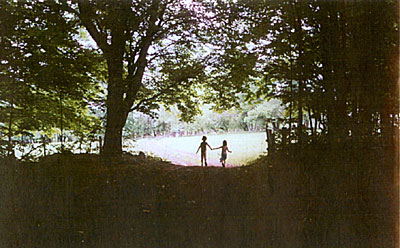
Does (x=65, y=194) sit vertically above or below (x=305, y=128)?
below

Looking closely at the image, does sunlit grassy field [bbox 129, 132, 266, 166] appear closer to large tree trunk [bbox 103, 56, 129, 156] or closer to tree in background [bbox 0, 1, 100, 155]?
large tree trunk [bbox 103, 56, 129, 156]

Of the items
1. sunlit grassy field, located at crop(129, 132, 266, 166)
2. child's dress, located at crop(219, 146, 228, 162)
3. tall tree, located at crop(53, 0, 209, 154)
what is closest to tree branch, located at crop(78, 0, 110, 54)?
tall tree, located at crop(53, 0, 209, 154)

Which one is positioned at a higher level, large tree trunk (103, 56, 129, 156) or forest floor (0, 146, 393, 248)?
large tree trunk (103, 56, 129, 156)

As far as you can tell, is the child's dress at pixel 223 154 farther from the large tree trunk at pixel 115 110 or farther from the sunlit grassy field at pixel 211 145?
the large tree trunk at pixel 115 110

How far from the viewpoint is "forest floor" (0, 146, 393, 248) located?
1077mm

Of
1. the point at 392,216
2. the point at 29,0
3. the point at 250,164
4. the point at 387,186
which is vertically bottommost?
the point at 392,216

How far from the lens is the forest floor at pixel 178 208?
1.08 metres

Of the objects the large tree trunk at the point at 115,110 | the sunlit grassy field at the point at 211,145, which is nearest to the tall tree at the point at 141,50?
the large tree trunk at the point at 115,110

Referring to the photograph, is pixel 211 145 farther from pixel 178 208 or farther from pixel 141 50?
pixel 141 50

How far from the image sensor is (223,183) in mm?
1095

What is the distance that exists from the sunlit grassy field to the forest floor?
35 mm

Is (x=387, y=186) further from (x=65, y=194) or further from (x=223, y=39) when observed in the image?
(x=65, y=194)

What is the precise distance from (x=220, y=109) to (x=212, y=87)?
0.11 metres

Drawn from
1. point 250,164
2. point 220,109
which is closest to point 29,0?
point 220,109
